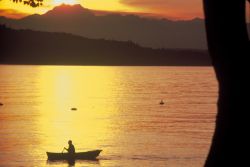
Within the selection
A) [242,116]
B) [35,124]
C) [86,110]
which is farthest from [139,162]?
[86,110]

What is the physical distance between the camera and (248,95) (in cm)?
929

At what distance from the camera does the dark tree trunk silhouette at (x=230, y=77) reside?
29.5ft

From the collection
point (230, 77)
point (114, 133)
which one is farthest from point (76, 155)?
point (230, 77)

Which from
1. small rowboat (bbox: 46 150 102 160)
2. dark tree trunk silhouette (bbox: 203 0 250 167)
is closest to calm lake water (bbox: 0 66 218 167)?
small rowboat (bbox: 46 150 102 160)

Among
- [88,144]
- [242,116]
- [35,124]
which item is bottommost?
[242,116]

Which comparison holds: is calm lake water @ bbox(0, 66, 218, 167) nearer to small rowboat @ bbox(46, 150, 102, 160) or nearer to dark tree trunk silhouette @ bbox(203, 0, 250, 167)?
small rowboat @ bbox(46, 150, 102, 160)

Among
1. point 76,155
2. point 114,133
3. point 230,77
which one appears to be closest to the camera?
point 230,77

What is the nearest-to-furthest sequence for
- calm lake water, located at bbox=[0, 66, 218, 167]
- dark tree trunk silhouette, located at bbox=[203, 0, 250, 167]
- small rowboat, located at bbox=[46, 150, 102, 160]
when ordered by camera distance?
dark tree trunk silhouette, located at bbox=[203, 0, 250, 167] → small rowboat, located at bbox=[46, 150, 102, 160] → calm lake water, located at bbox=[0, 66, 218, 167]

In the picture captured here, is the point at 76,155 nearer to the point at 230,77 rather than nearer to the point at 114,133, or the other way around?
the point at 114,133

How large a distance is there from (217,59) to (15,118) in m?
94.6

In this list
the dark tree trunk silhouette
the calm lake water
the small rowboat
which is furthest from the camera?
the calm lake water

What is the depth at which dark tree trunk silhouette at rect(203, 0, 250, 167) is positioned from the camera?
9000 millimetres

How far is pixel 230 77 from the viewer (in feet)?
30.3

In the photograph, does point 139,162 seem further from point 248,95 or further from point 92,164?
point 248,95
